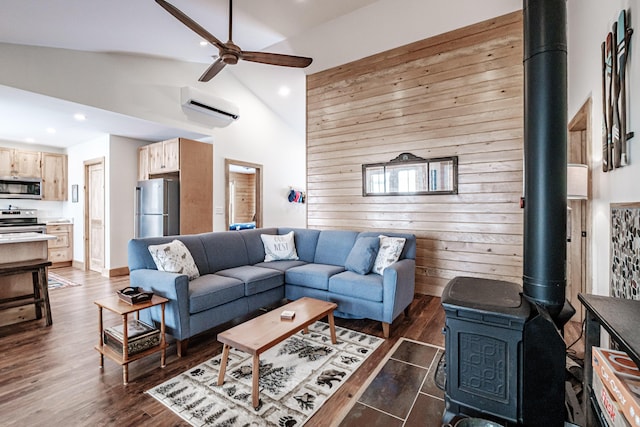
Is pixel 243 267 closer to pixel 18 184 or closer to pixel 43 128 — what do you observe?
pixel 43 128

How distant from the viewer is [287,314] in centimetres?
230

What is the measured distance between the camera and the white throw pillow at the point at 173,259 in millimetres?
2756

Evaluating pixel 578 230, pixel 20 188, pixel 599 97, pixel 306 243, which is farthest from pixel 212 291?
pixel 20 188

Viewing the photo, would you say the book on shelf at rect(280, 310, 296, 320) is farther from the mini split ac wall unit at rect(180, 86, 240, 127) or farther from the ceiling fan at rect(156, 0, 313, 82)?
the mini split ac wall unit at rect(180, 86, 240, 127)

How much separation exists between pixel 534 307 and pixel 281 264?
270 centimetres

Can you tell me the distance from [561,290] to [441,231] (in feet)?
8.11

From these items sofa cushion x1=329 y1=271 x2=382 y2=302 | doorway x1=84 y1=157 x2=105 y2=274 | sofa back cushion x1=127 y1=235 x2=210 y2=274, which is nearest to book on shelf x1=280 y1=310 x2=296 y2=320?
sofa cushion x1=329 y1=271 x2=382 y2=302

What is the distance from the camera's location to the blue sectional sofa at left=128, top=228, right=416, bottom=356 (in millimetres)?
2510

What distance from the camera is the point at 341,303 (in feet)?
10.1

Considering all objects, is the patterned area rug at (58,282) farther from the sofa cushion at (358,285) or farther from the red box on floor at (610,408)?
the red box on floor at (610,408)

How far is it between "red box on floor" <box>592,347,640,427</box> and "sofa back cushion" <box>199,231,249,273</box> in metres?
3.16

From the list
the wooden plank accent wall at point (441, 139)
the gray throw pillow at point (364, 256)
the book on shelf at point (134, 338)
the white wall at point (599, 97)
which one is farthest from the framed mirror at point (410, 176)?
the book on shelf at point (134, 338)

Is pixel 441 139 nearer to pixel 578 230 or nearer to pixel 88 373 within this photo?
pixel 578 230

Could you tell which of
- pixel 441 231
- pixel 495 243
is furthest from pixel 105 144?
pixel 495 243
